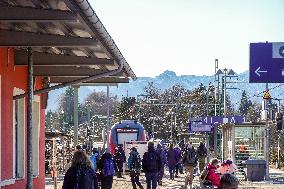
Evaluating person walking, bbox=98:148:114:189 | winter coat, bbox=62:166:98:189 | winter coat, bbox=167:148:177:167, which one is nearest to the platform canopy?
winter coat, bbox=62:166:98:189

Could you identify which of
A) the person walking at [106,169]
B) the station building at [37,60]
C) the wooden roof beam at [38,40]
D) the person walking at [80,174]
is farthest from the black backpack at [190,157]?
the person walking at [80,174]

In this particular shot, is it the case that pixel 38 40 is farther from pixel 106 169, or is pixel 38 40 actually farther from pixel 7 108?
pixel 106 169

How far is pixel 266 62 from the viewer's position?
28703 mm

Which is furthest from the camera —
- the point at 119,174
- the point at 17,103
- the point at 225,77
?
the point at 225,77

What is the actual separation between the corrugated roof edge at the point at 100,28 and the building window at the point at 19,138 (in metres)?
3.08

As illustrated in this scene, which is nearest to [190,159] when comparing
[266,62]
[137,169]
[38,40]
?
[137,169]

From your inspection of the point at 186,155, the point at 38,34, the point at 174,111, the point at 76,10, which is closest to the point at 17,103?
the point at 38,34

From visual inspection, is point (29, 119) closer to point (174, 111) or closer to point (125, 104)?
point (174, 111)

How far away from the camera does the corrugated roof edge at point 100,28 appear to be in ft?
26.3

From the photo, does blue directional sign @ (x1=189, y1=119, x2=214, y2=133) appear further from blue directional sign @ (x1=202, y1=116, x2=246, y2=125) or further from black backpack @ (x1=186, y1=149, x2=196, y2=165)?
black backpack @ (x1=186, y1=149, x2=196, y2=165)

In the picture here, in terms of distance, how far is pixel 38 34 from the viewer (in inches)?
401

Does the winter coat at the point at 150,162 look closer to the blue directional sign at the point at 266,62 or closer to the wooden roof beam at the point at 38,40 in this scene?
the wooden roof beam at the point at 38,40

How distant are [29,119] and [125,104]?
81655mm

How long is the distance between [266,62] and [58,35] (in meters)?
19.6
